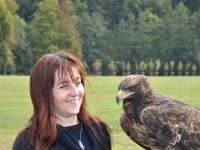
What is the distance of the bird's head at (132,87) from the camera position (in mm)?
5359

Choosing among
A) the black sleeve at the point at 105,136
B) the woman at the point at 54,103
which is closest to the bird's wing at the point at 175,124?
the black sleeve at the point at 105,136

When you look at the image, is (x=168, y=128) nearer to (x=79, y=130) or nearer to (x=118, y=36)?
(x=79, y=130)

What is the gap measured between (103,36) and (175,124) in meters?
84.9

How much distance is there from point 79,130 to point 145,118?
4.22 ft

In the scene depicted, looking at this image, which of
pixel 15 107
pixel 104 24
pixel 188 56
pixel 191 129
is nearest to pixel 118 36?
pixel 104 24

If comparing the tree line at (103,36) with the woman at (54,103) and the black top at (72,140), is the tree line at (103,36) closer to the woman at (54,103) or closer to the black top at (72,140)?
the black top at (72,140)

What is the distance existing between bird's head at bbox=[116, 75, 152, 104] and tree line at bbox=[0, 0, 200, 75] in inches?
2638

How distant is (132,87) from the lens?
5.45 m

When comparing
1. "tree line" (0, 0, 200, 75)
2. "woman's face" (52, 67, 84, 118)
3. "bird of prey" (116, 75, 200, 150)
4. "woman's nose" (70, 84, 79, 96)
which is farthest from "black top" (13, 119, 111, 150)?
"tree line" (0, 0, 200, 75)

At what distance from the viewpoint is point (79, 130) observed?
173 inches

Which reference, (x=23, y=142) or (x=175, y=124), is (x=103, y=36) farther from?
(x=23, y=142)

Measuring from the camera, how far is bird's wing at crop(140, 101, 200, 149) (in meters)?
5.61

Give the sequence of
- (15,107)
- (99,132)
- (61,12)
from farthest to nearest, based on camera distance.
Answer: (61,12) < (15,107) < (99,132)

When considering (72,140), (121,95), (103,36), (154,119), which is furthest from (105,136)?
(103,36)
